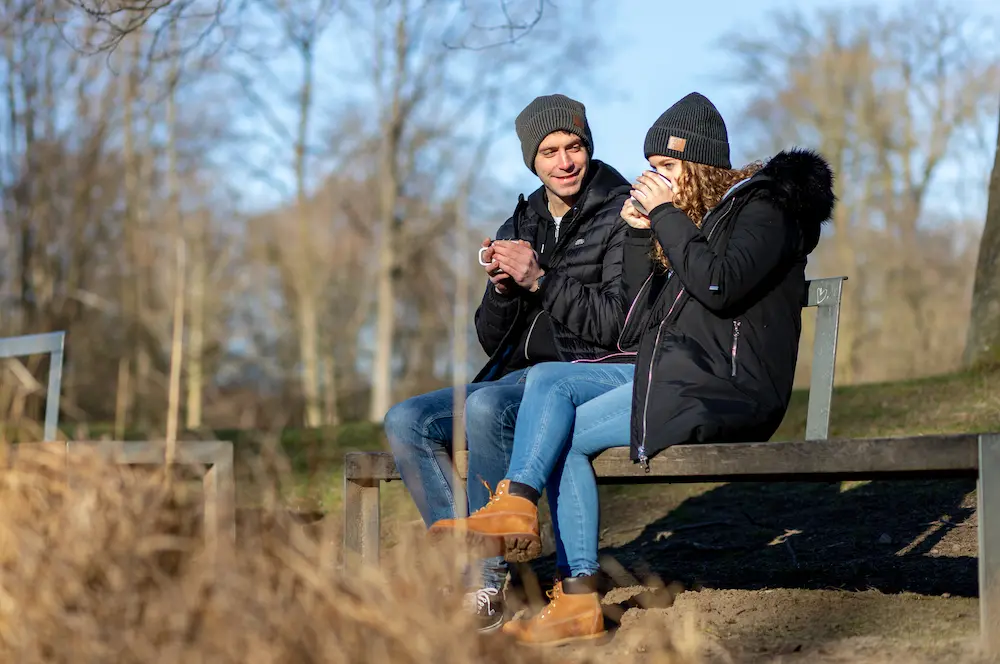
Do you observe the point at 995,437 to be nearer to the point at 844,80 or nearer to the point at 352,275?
the point at 844,80

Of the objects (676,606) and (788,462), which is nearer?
(788,462)

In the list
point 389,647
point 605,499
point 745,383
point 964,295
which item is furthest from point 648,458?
point 964,295

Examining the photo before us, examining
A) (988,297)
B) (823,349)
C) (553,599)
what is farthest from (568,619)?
(988,297)

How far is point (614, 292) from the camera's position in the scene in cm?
380

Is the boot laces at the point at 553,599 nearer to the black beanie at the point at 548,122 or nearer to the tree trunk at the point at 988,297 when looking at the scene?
the black beanie at the point at 548,122

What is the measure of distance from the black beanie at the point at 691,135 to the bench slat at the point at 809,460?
896 mm

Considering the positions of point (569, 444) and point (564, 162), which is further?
point (564, 162)

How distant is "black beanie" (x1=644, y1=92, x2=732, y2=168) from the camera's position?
11.9ft

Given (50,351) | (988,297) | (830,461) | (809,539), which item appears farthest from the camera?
(988,297)

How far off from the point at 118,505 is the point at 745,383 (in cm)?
169

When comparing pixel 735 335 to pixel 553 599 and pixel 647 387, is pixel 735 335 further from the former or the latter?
pixel 553 599

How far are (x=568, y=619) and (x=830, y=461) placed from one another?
0.81 metres

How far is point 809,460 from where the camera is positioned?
301cm

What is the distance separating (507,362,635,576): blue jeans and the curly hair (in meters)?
0.47
